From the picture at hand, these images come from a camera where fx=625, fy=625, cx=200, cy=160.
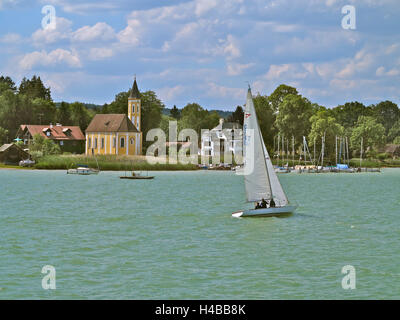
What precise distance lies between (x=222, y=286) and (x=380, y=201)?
5036cm

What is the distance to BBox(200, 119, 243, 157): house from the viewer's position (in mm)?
193125

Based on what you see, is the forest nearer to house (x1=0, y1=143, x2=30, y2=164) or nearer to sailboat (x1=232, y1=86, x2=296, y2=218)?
house (x1=0, y1=143, x2=30, y2=164)

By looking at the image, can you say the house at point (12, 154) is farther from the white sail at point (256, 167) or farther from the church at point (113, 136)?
the white sail at point (256, 167)

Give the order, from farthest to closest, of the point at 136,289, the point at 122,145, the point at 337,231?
the point at 122,145 < the point at 337,231 < the point at 136,289

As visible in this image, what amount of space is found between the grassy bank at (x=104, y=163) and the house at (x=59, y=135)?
812 inches

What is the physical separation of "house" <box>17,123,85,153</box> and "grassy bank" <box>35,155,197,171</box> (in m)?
20.6

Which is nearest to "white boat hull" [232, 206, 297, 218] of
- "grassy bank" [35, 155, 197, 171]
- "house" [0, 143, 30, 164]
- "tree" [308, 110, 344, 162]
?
"grassy bank" [35, 155, 197, 171]

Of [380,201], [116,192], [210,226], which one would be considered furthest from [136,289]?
[116,192]

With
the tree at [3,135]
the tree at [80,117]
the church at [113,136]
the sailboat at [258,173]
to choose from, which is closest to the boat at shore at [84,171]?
the church at [113,136]

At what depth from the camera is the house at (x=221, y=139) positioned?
193125 millimetres
